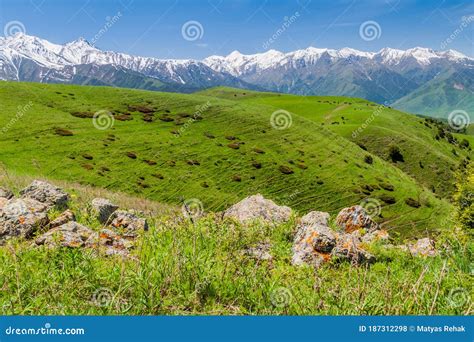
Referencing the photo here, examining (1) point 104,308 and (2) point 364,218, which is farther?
(2) point 364,218

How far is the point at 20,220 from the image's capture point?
34.9 ft

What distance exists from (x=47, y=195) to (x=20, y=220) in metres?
4.47

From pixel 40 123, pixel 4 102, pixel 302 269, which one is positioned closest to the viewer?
pixel 302 269

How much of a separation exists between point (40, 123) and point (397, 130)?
471 feet

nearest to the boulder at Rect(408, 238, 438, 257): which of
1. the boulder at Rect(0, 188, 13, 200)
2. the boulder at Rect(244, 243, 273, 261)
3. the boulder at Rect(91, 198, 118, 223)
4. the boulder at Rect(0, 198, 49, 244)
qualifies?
the boulder at Rect(244, 243, 273, 261)

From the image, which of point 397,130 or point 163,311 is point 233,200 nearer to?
point 163,311

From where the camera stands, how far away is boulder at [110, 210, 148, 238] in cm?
1210

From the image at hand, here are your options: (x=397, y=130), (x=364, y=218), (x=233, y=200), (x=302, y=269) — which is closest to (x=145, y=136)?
(x=233, y=200)

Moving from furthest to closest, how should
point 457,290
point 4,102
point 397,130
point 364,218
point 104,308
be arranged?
point 397,130
point 4,102
point 364,218
point 457,290
point 104,308

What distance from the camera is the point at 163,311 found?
5.76 meters

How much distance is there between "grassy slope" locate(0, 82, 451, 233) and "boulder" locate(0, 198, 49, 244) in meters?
55.6

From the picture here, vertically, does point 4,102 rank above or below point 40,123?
above

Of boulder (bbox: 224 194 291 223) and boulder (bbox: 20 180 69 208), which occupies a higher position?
boulder (bbox: 20 180 69 208)

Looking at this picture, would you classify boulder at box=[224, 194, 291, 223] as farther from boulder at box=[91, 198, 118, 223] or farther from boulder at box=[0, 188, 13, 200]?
boulder at box=[0, 188, 13, 200]
